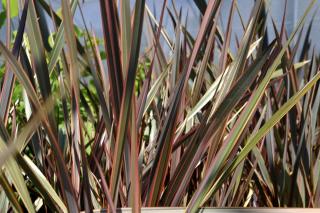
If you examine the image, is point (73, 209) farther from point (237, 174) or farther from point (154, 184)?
point (237, 174)

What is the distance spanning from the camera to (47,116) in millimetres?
374

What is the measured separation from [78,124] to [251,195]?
30cm

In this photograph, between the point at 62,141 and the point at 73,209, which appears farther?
the point at 62,141

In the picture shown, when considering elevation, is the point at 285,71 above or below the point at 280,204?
above

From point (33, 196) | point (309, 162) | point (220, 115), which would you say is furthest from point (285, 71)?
point (33, 196)

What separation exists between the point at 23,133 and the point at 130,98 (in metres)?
0.07

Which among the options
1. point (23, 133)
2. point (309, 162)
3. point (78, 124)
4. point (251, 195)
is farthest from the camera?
point (251, 195)

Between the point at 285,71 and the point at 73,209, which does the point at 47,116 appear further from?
the point at 285,71

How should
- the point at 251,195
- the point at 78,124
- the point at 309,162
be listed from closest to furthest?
the point at 78,124 → the point at 309,162 → the point at 251,195

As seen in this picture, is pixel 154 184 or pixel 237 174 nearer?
pixel 154 184

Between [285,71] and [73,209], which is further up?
[285,71]

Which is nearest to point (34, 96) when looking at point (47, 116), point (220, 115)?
point (47, 116)

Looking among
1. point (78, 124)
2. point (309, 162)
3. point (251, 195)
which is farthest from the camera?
point (251, 195)

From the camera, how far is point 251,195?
2.08 feet
